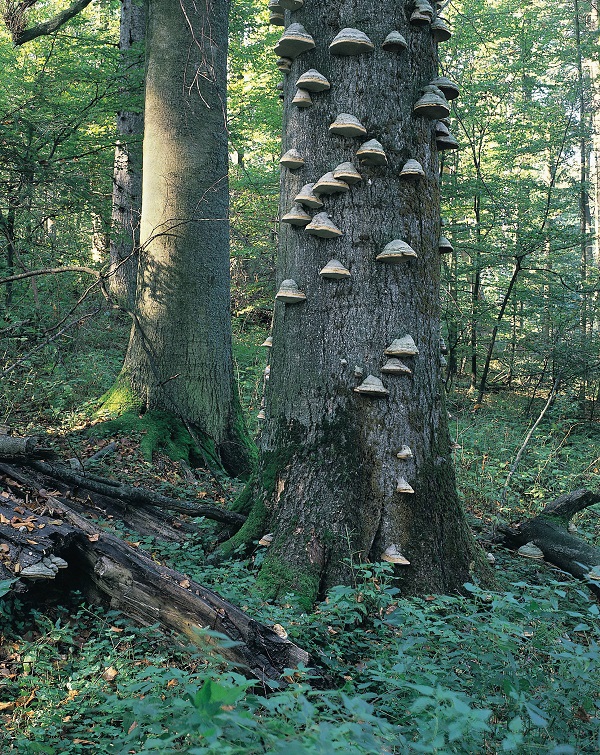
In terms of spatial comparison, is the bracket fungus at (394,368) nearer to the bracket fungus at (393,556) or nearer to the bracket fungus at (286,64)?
the bracket fungus at (393,556)

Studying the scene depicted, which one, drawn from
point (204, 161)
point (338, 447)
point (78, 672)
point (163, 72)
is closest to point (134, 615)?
point (78, 672)

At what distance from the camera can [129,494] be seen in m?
4.80

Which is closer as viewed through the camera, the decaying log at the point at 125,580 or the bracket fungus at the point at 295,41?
the decaying log at the point at 125,580

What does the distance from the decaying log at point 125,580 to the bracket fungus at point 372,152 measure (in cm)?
290

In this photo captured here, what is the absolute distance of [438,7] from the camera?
176 inches

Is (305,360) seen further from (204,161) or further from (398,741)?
(204,161)

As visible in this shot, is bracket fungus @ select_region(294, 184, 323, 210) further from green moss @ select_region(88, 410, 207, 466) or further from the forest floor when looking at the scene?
green moss @ select_region(88, 410, 207, 466)

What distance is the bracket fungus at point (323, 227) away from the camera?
4.00 meters

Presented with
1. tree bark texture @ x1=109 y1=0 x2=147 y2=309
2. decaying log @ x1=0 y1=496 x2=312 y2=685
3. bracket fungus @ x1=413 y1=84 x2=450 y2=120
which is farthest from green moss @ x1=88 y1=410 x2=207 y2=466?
tree bark texture @ x1=109 y1=0 x2=147 y2=309

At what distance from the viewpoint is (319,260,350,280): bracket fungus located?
3.99 metres

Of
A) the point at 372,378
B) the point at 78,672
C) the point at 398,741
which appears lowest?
the point at 78,672

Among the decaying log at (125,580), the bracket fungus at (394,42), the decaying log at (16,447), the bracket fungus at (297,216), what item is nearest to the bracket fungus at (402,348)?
the bracket fungus at (297,216)

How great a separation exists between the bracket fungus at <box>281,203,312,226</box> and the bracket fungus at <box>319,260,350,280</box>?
0.35m

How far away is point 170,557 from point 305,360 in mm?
1745
